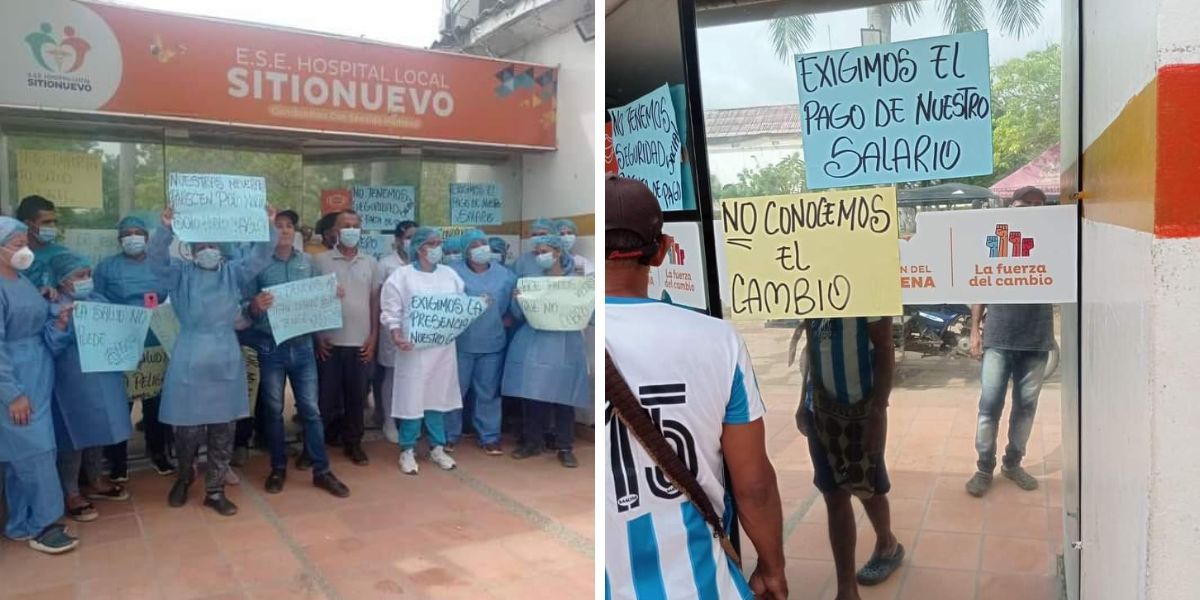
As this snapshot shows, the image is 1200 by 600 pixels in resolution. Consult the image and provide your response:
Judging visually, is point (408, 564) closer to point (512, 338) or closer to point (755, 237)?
point (512, 338)

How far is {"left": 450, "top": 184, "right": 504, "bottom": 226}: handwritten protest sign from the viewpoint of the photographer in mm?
4781

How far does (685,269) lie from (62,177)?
3.40 metres

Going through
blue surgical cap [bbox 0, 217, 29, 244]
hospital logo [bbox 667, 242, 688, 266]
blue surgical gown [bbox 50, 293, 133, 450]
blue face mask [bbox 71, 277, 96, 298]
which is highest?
blue surgical cap [bbox 0, 217, 29, 244]

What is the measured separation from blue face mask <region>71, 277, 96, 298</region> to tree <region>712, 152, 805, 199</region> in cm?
300

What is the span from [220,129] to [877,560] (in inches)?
143

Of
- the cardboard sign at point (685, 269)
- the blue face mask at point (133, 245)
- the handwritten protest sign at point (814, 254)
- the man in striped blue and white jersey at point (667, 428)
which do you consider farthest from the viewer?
the blue face mask at point (133, 245)

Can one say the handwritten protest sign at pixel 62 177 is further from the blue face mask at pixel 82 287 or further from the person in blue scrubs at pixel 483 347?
the person in blue scrubs at pixel 483 347

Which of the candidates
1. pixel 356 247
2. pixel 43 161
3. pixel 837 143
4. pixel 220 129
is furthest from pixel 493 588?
pixel 43 161

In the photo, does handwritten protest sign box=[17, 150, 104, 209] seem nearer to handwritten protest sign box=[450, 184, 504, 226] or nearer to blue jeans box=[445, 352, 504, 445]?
handwritten protest sign box=[450, 184, 504, 226]

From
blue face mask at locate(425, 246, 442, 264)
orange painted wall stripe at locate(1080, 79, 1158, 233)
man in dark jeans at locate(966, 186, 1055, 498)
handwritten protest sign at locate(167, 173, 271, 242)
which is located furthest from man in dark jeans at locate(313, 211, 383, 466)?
orange painted wall stripe at locate(1080, 79, 1158, 233)

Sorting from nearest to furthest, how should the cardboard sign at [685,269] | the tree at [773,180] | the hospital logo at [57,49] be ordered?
the tree at [773,180]
the cardboard sign at [685,269]
the hospital logo at [57,49]

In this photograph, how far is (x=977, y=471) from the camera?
1.84 meters

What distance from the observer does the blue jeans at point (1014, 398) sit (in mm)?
1754

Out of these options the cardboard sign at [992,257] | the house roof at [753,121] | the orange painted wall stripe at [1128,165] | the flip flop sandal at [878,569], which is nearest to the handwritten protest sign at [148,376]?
the house roof at [753,121]
